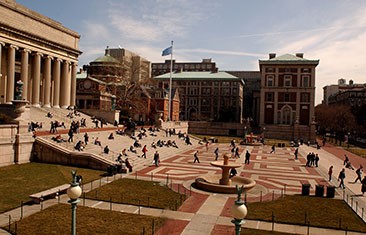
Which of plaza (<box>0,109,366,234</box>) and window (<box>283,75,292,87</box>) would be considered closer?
plaza (<box>0,109,366,234</box>)

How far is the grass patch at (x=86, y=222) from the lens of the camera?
1454 cm

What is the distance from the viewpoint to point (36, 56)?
2137 inches

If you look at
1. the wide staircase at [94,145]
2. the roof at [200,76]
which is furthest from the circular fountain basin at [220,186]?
the roof at [200,76]

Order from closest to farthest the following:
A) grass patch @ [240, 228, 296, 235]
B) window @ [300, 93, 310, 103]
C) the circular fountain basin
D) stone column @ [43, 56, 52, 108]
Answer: grass patch @ [240, 228, 296, 235], the circular fountain basin, stone column @ [43, 56, 52, 108], window @ [300, 93, 310, 103]

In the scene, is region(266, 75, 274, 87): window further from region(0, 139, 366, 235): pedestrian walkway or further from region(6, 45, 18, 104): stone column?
region(6, 45, 18, 104): stone column

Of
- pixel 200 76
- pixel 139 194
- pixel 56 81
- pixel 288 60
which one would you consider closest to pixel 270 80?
pixel 288 60

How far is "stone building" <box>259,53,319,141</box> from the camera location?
84562mm

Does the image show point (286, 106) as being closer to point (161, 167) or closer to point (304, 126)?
point (304, 126)

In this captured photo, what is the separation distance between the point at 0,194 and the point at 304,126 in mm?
72260

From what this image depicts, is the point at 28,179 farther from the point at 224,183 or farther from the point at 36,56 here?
the point at 36,56

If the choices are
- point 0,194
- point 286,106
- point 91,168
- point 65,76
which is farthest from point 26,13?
point 286,106

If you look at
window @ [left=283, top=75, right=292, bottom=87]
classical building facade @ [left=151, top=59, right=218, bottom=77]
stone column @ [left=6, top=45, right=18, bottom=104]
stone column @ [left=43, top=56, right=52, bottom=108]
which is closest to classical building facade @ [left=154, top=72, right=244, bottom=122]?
window @ [left=283, top=75, right=292, bottom=87]

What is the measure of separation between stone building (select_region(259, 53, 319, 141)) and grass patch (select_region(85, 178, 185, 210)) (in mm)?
63232

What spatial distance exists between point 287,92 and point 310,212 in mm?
71005
